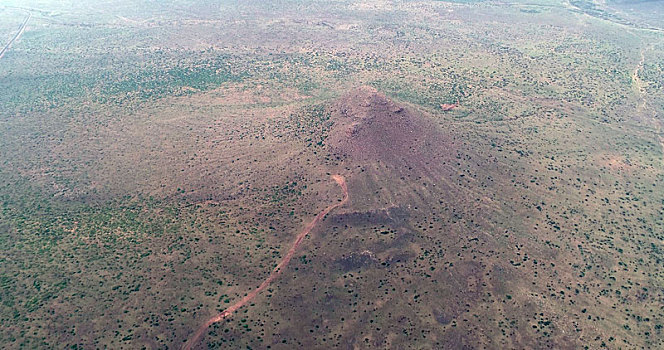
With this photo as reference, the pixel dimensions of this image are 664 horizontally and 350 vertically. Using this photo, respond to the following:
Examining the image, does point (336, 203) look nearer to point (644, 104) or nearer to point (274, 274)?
point (274, 274)

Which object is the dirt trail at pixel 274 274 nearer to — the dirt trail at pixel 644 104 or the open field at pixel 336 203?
the open field at pixel 336 203

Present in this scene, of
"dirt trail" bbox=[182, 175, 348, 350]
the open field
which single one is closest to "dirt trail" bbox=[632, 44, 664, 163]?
the open field

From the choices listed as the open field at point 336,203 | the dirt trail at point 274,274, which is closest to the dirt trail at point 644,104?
the open field at point 336,203

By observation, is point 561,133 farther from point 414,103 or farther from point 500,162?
point 414,103

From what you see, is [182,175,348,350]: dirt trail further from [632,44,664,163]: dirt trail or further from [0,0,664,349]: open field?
Answer: [632,44,664,163]: dirt trail

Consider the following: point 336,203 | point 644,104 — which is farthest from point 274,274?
point 644,104

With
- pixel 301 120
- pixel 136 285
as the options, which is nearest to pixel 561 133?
pixel 301 120

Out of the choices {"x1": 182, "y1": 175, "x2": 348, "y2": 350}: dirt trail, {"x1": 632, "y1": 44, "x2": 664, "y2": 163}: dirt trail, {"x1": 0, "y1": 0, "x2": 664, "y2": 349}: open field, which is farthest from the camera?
{"x1": 632, "y1": 44, "x2": 664, "y2": 163}: dirt trail
